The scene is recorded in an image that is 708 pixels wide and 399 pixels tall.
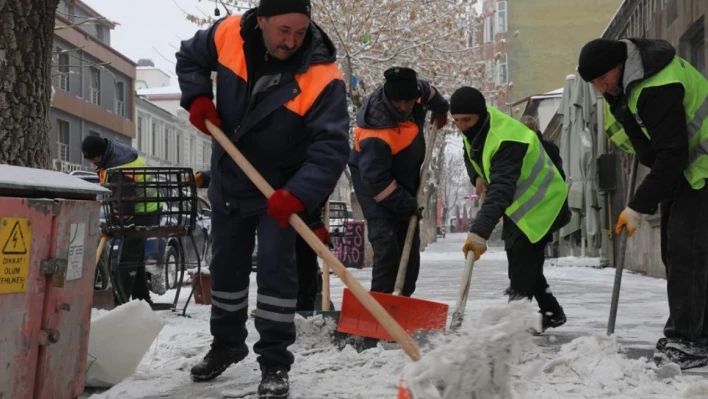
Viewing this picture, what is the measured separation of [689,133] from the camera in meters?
4.58

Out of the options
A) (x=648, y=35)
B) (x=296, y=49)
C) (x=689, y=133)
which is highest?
(x=648, y=35)

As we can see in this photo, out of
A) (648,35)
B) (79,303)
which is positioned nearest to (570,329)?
(79,303)

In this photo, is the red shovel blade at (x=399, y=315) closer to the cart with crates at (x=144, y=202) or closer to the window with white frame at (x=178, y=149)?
the cart with crates at (x=144, y=202)

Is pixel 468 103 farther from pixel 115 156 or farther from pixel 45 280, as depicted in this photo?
pixel 115 156

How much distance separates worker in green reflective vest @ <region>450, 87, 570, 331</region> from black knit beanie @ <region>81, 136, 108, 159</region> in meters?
3.39

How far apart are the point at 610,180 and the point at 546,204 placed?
854cm

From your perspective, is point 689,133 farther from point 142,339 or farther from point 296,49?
point 142,339

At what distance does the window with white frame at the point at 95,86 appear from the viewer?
3684 cm

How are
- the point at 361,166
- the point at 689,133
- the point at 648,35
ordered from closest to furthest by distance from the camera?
the point at 689,133, the point at 361,166, the point at 648,35

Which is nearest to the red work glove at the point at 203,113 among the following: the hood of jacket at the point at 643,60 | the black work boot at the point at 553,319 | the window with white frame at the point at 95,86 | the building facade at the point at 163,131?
the hood of jacket at the point at 643,60

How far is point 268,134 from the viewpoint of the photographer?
3.93m

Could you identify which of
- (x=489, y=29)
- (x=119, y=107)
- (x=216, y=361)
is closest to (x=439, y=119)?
(x=216, y=361)

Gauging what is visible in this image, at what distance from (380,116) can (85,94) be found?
32868mm

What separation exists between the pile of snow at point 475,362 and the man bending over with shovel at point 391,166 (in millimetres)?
2415
